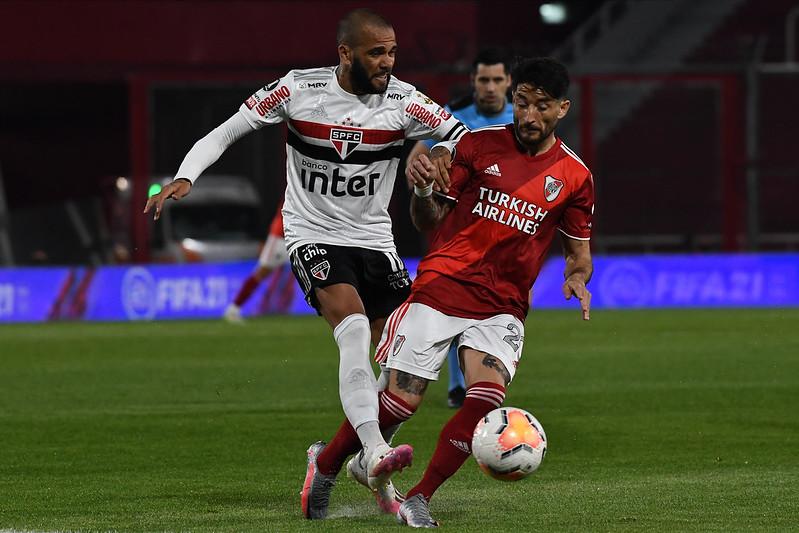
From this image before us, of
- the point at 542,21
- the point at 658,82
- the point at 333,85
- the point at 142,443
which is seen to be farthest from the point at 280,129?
the point at 333,85

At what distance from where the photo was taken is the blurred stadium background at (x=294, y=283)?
739cm

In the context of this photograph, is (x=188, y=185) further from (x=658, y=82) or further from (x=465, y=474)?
(x=658, y=82)

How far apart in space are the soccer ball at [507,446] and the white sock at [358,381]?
16.4 inches

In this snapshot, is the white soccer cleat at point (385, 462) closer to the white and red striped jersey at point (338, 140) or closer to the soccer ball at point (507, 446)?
the soccer ball at point (507, 446)

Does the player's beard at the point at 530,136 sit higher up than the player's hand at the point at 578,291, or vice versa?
the player's beard at the point at 530,136

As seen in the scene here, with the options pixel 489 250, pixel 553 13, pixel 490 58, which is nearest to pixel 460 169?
pixel 489 250

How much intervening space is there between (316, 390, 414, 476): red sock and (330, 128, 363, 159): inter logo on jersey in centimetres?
113

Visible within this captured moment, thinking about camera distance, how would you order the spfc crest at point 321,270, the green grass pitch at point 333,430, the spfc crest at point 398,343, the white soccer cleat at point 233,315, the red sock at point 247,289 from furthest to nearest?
the white soccer cleat at point 233,315
the red sock at point 247,289
the spfc crest at point 321,270
the green grass pitch at point 333,430
the spfc crest at point 398,343

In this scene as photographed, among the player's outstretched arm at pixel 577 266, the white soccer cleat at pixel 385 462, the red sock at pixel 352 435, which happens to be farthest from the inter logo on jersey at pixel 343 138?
the white soccer cleat at pixel 385 462

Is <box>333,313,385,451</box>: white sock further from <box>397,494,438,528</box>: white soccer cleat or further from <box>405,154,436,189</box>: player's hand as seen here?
<box>405,154,436,189</box>: player's hand

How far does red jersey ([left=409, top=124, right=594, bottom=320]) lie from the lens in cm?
646

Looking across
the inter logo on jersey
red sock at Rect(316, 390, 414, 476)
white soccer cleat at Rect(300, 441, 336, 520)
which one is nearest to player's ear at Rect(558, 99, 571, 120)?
the inter logo on jersey

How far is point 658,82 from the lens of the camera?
23.8 meters

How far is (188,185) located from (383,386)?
116 cm
